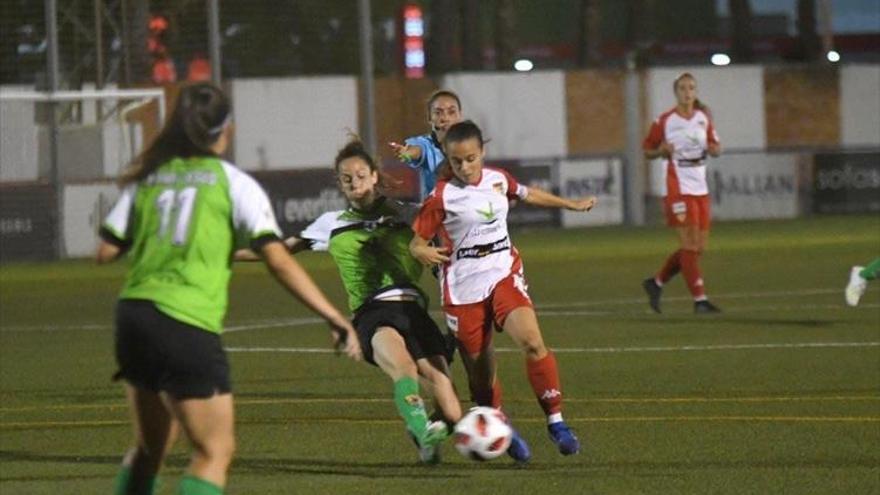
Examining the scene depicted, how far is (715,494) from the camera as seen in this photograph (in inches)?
384

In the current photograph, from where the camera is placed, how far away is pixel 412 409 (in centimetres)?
1071

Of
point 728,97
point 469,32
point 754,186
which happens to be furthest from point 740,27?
point 754,186

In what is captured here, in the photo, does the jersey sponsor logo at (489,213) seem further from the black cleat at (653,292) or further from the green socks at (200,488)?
the black cleat at (653,292)

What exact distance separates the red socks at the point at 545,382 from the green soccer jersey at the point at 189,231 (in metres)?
3.65

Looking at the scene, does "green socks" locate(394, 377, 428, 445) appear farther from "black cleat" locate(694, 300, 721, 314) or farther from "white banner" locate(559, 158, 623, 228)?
"white banner" locate(559, 158, 623, 228)

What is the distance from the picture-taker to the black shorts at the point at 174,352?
7441mm

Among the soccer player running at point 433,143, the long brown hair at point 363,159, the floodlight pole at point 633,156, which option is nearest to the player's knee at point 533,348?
the long brown hair at point 363,159

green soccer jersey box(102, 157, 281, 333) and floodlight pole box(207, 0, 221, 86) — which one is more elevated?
floodlight pole box(207, 0, 221, 86)

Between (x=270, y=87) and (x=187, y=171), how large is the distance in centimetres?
3842

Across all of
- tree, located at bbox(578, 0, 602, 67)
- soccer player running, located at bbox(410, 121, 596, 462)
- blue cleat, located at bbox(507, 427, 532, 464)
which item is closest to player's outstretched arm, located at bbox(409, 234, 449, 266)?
soccer player running, located at bbox(410, 121, 596, 462)

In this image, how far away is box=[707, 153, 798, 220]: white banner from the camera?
4072 cm

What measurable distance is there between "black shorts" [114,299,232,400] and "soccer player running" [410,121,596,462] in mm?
3447

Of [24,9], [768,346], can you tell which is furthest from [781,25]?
[768,346]

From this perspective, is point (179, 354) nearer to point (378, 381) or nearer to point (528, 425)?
point (528, 425)
